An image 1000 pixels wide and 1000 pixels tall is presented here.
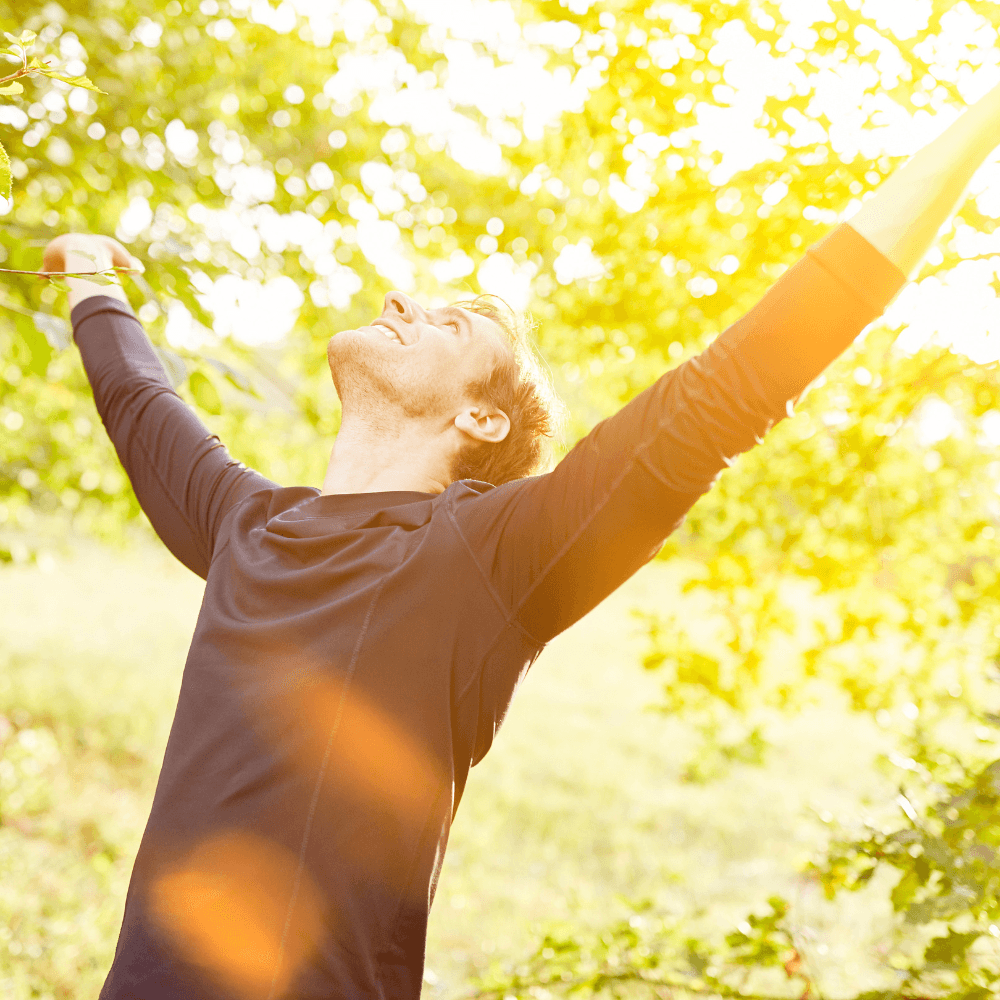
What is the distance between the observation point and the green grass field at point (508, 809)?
5410 millimetres

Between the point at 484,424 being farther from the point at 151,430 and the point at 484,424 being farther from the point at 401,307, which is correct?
the point at 151,430

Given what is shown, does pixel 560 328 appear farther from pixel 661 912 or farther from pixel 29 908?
pixel 29 908

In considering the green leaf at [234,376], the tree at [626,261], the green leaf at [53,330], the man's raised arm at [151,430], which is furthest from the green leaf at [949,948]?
the green leaf at [53,330]

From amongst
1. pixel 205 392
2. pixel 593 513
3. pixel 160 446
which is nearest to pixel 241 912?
pixel 593 513

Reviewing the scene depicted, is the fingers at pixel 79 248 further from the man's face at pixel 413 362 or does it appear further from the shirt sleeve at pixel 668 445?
the shirt sleeve at pixel 668 445

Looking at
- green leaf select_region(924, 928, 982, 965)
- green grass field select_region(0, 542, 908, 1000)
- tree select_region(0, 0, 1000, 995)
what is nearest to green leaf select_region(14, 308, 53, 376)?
tree select_region(0, 0, 1000, 995)

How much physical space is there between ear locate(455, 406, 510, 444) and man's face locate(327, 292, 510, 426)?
31 mm

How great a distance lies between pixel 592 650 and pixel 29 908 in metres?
15.0

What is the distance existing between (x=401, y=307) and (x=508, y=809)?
9.02m

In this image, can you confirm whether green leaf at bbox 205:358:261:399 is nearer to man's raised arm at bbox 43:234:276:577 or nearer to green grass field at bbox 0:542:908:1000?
man's raised arm at bbox 43:234:276:577

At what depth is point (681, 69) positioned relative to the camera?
10.8 feet

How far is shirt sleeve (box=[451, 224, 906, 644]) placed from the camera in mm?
1176

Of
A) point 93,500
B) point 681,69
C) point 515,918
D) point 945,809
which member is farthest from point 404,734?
point 515,918

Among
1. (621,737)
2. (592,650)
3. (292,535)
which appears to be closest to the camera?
(292,535)
